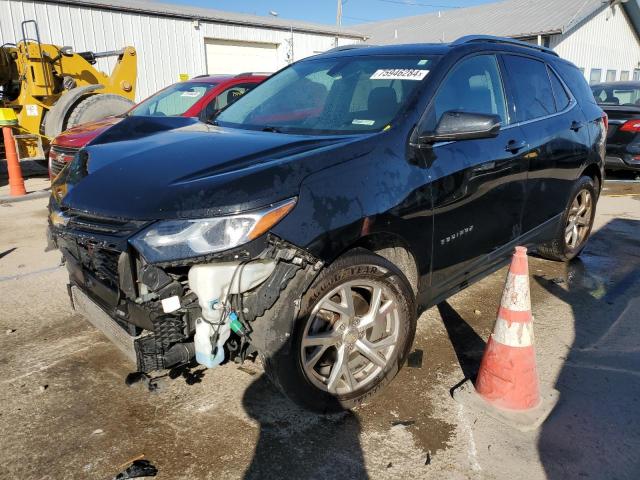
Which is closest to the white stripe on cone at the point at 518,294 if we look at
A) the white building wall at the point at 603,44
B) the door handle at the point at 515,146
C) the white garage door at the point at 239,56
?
the door handle at the point at 515,146

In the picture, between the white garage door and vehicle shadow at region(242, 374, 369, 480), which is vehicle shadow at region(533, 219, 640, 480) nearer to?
vehicle shadow at region(242, 374, 369, 480)

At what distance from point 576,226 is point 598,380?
2.28 m

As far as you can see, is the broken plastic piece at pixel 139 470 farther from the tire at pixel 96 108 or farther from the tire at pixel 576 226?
the tire at pixel 96 108

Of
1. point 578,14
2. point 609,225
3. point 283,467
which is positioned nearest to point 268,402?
point 283,467

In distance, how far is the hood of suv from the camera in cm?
218

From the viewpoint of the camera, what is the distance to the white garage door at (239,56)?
18.5 meters

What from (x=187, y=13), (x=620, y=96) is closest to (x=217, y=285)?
(x=620, y=96)

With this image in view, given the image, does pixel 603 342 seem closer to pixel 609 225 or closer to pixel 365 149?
pixel 365 149

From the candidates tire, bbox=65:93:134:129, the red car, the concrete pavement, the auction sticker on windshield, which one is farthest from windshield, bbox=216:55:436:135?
tire, bbox=65:93:134:129

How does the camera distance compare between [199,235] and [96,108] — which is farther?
[96,108]

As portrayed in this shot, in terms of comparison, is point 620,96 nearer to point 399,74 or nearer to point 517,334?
point 399,74

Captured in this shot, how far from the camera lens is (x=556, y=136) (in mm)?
4051

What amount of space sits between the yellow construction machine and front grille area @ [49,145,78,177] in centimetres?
266

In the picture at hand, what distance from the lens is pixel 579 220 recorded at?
193 inches
